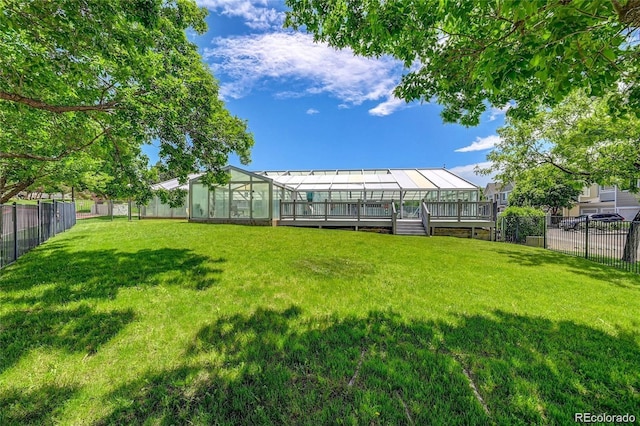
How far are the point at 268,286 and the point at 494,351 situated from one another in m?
3.78

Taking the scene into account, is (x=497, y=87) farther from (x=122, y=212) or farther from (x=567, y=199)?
(x=567, y=199)

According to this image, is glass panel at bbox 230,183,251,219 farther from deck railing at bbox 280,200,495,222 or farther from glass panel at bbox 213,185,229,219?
deck railing at bbox 280,200,495,222

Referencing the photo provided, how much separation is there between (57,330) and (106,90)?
5.33 m

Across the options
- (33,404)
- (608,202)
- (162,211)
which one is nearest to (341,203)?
(33,404)

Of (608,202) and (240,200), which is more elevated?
(608,202)

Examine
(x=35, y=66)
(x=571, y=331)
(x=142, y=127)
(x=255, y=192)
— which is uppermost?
(x=35, y=66)

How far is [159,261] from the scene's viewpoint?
6879 mm

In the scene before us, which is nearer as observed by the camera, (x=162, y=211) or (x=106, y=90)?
(x=106, y=90)

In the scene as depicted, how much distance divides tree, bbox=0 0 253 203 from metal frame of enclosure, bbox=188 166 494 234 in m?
6.89

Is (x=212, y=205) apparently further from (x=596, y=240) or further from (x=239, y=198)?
(x=596, y=240)

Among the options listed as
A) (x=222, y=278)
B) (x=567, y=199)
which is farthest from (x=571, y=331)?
(x=567, y=199)

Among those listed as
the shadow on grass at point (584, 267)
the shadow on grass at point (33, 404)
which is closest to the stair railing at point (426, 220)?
the shadow on grass at point (584, 267)

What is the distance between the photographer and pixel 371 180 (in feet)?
65.7

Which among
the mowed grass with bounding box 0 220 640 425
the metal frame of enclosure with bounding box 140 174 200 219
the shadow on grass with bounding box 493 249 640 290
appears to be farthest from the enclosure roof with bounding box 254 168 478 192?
the mowed grass with bounding box 0 220 640 425
